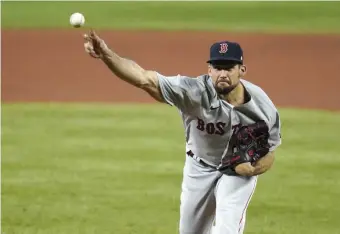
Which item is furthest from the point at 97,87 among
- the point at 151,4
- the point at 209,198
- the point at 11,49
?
the point at 151,4

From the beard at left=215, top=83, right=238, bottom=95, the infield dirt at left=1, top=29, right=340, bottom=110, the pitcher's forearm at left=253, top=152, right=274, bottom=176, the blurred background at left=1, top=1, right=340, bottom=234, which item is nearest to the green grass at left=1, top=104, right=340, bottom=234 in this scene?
the blurred background at left=1, top=1, right=340, bottom=234

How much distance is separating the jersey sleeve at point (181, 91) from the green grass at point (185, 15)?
56.6 feet

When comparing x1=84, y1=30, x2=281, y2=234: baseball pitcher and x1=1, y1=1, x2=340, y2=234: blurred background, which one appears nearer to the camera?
x1=84, y1=30, x2=281, y2=234: baseball pitcher

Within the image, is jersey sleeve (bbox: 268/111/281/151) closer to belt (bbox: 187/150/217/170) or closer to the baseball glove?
the baseball glove

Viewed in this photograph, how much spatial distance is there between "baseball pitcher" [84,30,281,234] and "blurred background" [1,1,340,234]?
5.58ft

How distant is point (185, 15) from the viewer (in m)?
26.2

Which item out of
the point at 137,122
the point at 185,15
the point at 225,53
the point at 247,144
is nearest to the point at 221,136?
the point at 247,144

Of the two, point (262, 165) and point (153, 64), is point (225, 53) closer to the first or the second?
point (262, 165)

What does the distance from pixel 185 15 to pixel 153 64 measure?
27.6 feet

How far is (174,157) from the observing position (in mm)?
11156

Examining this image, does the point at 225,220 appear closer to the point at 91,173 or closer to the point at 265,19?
the point at 91,173

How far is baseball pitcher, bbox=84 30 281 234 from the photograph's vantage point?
19.4 feet

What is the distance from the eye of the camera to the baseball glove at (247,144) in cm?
612

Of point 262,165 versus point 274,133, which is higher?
point 274,133
